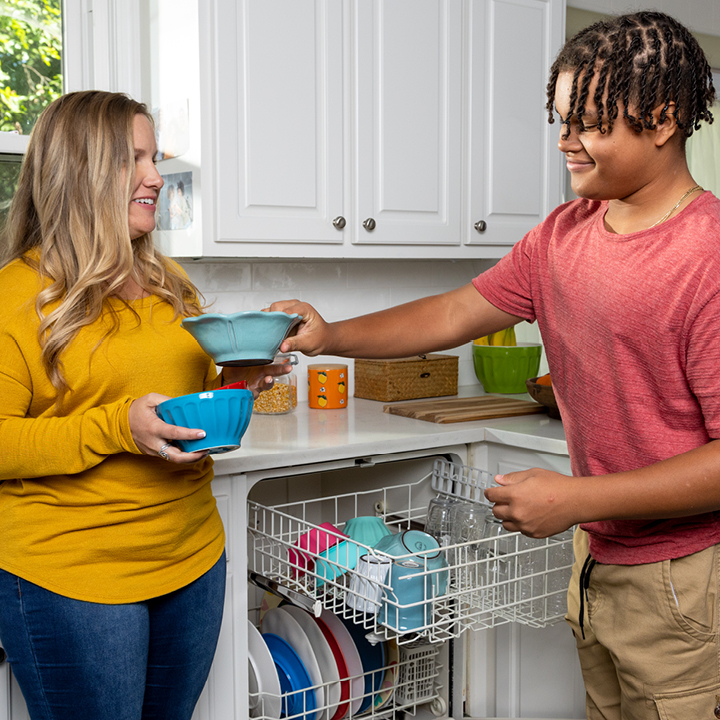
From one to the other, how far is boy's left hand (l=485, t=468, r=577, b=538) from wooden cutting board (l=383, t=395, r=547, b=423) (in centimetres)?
101

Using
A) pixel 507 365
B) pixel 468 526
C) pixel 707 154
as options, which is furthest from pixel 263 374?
pixel 707 154

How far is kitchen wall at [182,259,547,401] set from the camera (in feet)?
7.84

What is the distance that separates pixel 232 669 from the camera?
1.76m

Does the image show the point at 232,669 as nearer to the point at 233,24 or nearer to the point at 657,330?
the point at 657,330

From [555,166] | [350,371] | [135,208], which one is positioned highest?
[555,166]

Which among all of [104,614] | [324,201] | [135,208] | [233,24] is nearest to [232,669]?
[104,614]

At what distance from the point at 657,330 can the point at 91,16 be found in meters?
1.74

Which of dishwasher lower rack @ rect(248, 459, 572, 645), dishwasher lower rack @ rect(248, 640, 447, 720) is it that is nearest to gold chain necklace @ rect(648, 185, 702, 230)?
dishwasher lower rack @ rect(248, 459, 572, 645)

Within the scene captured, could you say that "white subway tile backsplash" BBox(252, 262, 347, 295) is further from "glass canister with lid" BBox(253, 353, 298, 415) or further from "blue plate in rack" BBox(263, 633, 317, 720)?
"blue plate in rack" BBox(263, 633, 317, 720)

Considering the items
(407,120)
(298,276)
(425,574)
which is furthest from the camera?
(298,276)

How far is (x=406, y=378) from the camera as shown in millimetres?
2473

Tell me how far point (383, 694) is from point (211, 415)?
4.24 ft

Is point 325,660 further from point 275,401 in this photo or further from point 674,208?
point 674,208

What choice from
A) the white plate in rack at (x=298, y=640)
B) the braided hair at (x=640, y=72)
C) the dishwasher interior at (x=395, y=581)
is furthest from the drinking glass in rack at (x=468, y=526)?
the braided hair at (x=640, y=72)
